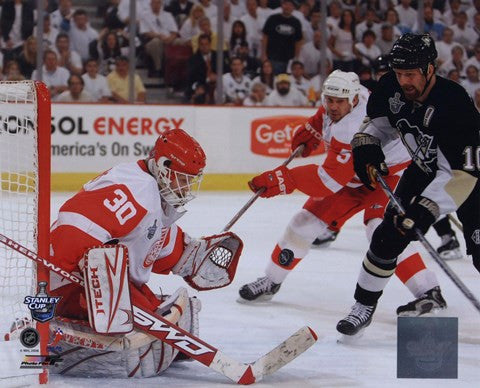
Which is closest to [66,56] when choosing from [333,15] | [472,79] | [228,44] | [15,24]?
[15,24]

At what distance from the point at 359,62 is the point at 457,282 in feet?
18.1

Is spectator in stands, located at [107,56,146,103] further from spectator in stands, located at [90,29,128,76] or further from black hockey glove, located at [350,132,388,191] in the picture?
black hockey glove, located at [350,132,388,191]

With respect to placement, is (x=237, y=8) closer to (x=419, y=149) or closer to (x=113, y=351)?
(x=419, y=149)

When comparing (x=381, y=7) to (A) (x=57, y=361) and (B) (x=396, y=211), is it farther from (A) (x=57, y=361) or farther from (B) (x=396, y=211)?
(A) (x=57, y=361)

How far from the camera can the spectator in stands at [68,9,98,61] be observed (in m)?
8.16

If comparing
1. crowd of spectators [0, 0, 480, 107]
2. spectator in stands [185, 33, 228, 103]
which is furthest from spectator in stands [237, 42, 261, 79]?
spectator in stands [185, 33, 228, 103]

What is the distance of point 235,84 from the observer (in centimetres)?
838

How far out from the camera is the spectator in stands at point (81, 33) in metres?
8.16

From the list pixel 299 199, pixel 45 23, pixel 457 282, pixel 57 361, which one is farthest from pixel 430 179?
pixel 45 23

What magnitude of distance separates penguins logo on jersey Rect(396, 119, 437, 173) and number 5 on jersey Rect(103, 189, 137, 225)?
3.49 ft

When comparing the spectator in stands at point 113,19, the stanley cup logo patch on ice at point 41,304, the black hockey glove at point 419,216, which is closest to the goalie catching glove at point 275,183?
the black hockey glove at point 419,216

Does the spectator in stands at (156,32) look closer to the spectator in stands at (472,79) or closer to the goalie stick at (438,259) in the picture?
the spectator in stands at (472,79)

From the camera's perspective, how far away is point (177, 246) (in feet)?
11.2

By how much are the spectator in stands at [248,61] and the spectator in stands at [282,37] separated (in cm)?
14
